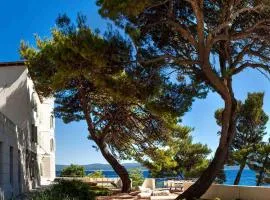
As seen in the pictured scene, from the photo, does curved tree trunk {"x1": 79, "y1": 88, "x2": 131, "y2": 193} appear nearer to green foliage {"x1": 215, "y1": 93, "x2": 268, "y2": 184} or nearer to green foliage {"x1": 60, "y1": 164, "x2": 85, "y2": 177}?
green foliage {"x1": 215, "y1": 93, "x2": 268, "y2": 184}

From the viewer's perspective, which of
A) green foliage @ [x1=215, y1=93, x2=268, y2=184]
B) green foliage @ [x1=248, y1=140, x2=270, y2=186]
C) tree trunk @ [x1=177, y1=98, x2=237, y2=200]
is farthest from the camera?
green foliage @ [x1=215, y1=93, x2=268, y2=184]

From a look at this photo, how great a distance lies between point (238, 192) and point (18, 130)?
1176 centimetres

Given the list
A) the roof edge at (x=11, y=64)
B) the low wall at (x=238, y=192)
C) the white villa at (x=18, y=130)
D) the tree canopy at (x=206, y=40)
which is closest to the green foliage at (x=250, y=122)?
the low wall at (x=238, y=192)

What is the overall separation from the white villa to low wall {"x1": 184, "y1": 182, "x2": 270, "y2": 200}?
27.8 feet

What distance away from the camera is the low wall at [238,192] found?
1974 centimetres

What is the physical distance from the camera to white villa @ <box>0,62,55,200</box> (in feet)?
73.3

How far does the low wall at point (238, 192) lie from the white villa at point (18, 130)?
849 cm

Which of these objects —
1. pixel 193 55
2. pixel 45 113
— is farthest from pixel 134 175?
pixel 193 55

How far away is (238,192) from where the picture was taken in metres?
21.1

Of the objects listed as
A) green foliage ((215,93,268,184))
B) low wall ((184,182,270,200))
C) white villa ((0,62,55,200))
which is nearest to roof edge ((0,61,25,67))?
white villa ((0,62,55,200))

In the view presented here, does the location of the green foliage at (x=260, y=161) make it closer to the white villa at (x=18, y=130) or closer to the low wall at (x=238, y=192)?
the low wall at (x=238, y=192)

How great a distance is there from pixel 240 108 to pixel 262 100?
157 centimetres

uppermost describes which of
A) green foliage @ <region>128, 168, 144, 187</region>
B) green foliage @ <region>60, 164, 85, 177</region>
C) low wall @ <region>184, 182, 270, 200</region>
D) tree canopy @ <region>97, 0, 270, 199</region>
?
tree canopy @ <region>97, 0, 270, 199</region>

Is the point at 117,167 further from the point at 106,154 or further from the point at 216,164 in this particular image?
the point at 216,164
